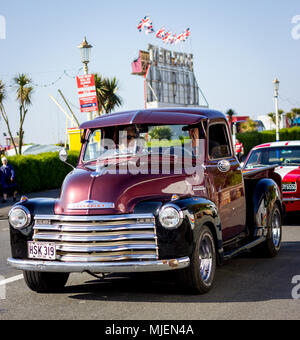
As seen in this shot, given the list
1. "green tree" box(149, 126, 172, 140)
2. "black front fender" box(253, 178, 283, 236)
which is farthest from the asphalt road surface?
"green tree" box(149, 126, 172, 140)

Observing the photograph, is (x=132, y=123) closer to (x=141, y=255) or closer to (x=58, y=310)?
(x=141, y=255)

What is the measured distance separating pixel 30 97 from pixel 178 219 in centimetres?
3689

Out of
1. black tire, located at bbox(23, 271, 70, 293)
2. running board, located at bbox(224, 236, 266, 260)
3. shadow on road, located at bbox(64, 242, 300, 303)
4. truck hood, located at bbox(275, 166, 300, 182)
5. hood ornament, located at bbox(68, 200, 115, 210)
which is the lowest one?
shadow on road, located at bbox(64, 242, 300, 303)

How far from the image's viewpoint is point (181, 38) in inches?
2581

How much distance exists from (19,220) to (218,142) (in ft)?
9.18

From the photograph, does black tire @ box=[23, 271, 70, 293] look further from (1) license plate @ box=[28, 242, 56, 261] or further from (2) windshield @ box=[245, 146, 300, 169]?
(2) windshield @ box=[245, 146, 300, 169]

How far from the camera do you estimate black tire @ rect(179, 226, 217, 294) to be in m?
6.15

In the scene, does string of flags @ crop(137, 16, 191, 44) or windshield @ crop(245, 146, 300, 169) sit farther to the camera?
string of flags @ crop(137, 16, 191, 44)

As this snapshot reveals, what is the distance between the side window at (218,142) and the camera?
7.48 m

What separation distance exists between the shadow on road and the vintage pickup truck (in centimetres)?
22

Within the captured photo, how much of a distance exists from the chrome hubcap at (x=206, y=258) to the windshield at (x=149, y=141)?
1192mm

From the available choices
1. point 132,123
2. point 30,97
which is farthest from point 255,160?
point 30,97

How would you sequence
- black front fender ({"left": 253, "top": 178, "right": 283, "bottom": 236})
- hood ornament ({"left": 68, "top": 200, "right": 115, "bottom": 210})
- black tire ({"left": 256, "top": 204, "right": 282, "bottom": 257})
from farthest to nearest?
black tire ({"left": 256, "top": 204, "right": 282, "bottom": 257}), black front fender ({"left": 253, "top": 178, "right": 283, "bottom": 236}), hood ornament ({"left": 68, "top": 200, "right": 115, "bottom": 210})

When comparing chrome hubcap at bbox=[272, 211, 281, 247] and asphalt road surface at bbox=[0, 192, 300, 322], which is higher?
chrome hubcap at bbox=[272, 211, 281, 247]
